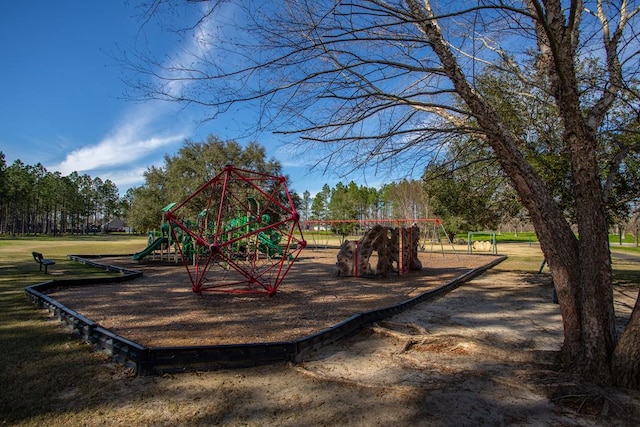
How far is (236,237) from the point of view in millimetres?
11102

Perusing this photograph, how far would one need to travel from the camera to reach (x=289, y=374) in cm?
409

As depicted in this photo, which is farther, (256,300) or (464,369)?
(256,300)

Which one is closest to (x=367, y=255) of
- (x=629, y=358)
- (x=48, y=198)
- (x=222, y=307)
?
(x=222, y=307)

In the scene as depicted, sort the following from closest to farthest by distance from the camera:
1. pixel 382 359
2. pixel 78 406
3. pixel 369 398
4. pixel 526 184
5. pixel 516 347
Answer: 1. pixel 78 406
2. pixel 369 398
3. pixel 526 184
4. pixel 382 359
5. pixel 516 347

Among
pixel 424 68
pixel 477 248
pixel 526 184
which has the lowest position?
pixel 477 248

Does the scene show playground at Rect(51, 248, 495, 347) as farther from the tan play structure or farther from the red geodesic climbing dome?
the tan play structure

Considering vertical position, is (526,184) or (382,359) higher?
(526,184)

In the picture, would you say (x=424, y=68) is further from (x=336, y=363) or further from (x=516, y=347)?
(x=516, y=347)

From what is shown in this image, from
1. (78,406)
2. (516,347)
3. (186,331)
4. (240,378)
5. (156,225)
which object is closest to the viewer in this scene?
(78,406)

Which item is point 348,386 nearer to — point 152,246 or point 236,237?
point 236,237

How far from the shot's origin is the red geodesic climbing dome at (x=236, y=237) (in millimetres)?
A: 8688

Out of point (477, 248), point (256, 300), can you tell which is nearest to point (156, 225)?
point (477, 248)

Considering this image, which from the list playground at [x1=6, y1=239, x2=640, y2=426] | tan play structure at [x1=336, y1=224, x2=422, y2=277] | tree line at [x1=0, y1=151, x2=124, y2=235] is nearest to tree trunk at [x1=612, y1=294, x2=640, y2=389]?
playground at [x1=6, y1=239, x2=640, y2=426]

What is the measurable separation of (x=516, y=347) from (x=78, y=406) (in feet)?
16.7
